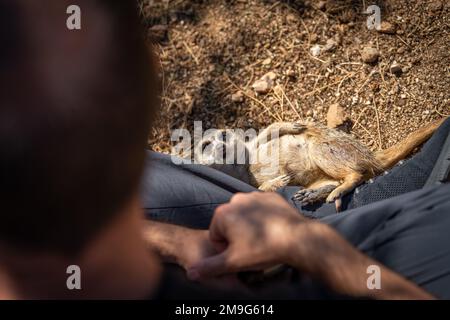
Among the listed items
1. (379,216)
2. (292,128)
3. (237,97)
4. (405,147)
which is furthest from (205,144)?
(379,216)

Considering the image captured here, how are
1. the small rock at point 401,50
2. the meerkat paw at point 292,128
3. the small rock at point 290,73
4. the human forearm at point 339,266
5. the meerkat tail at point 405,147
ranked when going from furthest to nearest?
the small rock at point 290,73, the small rock at point 401,50, the meerkat paw at point 292,128, the meerkat tail at point 405,147, the human forearm at point 339,266

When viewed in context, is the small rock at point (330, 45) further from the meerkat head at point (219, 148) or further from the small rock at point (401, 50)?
the meerkat head at point (219, 148)

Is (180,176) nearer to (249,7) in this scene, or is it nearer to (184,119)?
(184,119)

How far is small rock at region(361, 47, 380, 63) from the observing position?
316 centimetres

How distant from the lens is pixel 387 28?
3199 millimetres

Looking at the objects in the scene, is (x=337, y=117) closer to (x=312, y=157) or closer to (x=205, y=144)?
(x=312, y=157)

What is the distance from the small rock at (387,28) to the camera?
320 centimetres

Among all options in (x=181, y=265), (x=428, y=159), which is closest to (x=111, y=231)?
(x=181, y=265)

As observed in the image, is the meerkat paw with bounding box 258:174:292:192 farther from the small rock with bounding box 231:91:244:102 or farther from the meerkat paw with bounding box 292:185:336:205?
the small rock with bounding box 231:91:244:102

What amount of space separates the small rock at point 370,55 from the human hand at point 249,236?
2206mm

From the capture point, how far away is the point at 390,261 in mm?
1324

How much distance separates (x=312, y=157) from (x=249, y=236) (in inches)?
84.7

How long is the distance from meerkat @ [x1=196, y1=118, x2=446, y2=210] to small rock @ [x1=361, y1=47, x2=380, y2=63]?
0.47 meters

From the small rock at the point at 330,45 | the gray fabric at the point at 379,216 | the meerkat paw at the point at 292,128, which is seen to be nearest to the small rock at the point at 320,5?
the small rock at the point at 330,45
